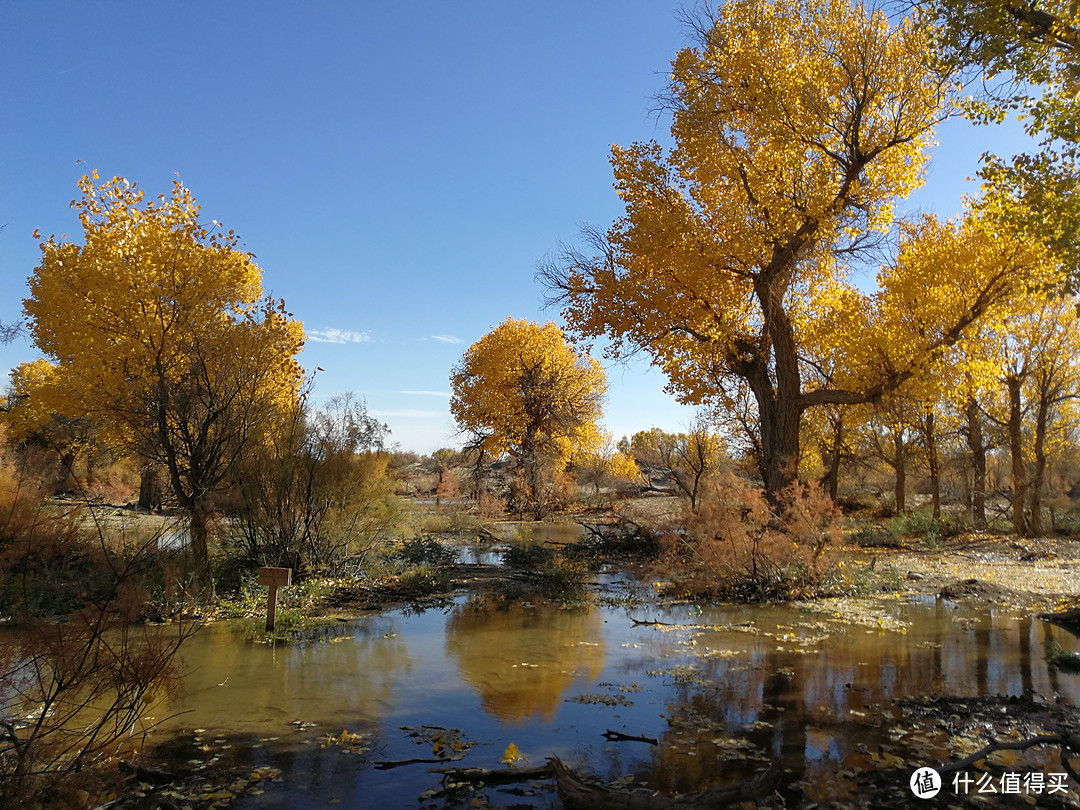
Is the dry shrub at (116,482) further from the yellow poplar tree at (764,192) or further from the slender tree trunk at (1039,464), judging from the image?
the slender tree trunk at (1039,464)

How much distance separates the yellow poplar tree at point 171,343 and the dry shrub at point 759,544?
25.7ft

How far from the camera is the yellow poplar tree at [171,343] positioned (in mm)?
10023

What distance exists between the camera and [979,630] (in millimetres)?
9352

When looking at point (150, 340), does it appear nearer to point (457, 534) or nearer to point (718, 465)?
point (457, 534)

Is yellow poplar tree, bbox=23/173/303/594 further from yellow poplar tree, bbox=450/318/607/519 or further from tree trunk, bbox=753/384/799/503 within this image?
yellow poplar tree, bbox=450/318/607/519

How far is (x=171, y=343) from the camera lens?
10.5 metres

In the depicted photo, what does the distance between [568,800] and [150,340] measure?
30.9 ft

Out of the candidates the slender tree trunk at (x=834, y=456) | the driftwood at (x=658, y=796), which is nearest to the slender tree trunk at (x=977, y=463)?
the slender tree trunk at (x=834, y=456)

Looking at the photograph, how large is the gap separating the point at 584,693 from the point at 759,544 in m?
5.69

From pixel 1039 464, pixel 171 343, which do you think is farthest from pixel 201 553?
pixel 1039 464

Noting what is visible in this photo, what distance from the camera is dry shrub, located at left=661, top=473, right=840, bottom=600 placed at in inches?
446

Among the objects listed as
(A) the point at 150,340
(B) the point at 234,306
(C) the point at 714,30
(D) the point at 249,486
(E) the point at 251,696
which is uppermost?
(C) the point at 714,30

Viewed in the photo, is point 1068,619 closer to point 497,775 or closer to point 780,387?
point 780,387

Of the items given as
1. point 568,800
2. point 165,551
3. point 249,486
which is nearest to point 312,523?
point 249,486
